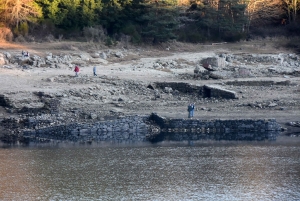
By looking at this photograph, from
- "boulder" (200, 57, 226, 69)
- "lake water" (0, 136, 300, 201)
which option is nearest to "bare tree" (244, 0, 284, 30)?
"boulder" (200, 57, 226, 69)

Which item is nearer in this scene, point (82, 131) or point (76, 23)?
point (82, 131)

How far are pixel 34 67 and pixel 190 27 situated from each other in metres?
17.3

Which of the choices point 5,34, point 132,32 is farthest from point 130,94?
point 132,32

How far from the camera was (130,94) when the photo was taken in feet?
98.4

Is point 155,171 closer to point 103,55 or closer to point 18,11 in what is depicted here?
point 103,55

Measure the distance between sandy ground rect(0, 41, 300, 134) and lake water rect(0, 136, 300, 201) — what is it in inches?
137

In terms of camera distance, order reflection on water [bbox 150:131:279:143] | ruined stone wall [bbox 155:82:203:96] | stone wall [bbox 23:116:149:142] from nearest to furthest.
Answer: reflection on water [bbox 150:131:279:143] < stone wall [bbox 23:116:149:142] < ruined stone wall [bbox 155:82:203:96]

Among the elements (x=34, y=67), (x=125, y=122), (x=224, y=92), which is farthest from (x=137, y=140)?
(x=34, y=67)

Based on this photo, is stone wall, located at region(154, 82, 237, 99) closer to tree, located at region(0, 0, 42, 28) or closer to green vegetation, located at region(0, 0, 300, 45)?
green vegetation, located at region(0, 0, 300, 45)

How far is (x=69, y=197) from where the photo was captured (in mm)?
15867

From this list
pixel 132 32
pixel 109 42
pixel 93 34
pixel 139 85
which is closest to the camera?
pixel 139 85

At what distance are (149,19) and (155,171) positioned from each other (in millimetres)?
26026

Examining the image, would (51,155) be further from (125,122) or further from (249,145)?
(249,145)

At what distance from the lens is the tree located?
1597 inches
